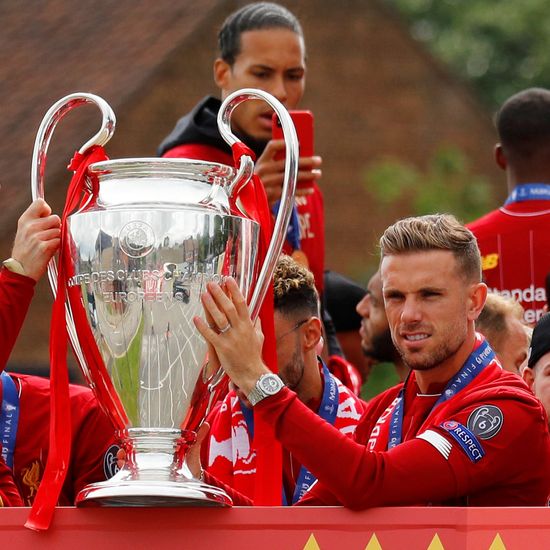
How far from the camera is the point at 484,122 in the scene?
70.8ft

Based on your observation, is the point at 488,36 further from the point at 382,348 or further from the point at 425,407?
the point at 425,407

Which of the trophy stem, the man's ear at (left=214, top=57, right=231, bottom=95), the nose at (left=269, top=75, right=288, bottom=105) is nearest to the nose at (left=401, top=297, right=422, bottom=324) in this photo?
the trophy stem

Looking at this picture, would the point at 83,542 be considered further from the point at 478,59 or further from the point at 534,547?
the point at 478,59

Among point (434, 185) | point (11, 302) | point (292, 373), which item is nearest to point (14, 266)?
point (11, 302)

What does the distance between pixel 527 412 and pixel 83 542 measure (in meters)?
1.15

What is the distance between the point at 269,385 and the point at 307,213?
2.41 metres

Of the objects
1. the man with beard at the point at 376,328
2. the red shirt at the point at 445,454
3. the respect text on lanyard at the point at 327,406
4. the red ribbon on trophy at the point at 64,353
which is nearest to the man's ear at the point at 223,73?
the man with beard at the point at 376,328

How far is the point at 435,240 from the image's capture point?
4383mm

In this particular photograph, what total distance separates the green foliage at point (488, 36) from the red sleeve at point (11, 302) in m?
20.0

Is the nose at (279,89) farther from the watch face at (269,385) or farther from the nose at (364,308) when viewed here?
the watch face at (269,385)

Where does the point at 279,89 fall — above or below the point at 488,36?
below

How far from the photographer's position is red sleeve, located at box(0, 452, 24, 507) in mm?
4711

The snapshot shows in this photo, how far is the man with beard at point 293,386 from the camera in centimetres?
531

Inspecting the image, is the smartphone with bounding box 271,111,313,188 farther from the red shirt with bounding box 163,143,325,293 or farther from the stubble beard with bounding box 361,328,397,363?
the stubble beard with bounding box 361,328,397,363
